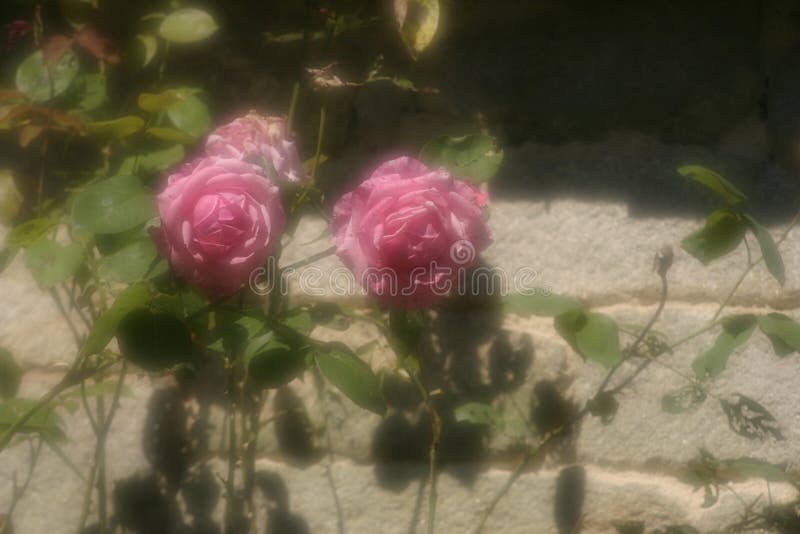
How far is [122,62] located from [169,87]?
10 cm

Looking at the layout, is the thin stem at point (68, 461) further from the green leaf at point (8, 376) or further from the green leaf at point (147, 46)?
the green leaf at point (147, 46)

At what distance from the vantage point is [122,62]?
1389mm

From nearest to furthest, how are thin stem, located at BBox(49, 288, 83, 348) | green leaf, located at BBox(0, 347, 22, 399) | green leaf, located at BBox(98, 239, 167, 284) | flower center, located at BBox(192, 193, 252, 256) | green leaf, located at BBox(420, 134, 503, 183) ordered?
flower center, located at BBox(192, 193, 252, 256), green leaf, located at BBox(98, 239, 167, 284), green leaf, located at BBox(420, 134, 503, 183), green leaf, located at BBox(0, 347, 22, 399), thin stem, located at BBox(49, 288, 83, 348)

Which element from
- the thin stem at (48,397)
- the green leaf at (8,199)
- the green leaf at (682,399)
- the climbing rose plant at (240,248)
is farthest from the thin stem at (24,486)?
the green leaf at (682,399)

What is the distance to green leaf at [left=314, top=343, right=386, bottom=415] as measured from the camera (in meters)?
1.05

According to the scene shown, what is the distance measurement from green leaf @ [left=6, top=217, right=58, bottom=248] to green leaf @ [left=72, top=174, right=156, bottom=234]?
20 cm

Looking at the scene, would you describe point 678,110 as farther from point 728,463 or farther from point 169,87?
point 169,87

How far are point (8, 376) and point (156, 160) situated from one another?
44 cm

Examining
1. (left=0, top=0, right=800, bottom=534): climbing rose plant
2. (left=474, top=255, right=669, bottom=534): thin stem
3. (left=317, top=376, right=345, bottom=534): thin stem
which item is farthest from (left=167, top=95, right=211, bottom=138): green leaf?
(left=474, top=255, right=669, bottom=534): thin stem

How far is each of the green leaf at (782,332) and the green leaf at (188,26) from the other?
37.9 inches

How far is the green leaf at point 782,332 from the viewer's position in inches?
41.9

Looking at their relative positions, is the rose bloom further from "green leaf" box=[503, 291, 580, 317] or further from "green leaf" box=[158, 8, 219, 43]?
"green leaf" box=[158, 8, 219, 43]

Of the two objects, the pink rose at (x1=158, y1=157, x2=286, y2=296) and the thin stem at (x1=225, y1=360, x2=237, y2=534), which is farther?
the thin stem at (x1=225, y1=360, x2=237, y2=534)

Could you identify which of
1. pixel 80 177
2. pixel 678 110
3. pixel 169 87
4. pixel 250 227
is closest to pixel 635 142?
pixel 678 110
